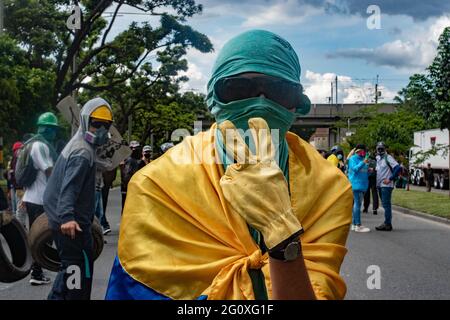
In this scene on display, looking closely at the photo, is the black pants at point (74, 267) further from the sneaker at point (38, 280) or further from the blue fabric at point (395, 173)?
the blue fabric at point (395, 173)

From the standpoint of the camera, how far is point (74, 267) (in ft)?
14.1

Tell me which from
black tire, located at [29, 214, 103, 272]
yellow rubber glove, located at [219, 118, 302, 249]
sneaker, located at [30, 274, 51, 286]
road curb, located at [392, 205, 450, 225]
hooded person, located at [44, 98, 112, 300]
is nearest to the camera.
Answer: yellow rubber glove, located at [219, 118, 302, 249]

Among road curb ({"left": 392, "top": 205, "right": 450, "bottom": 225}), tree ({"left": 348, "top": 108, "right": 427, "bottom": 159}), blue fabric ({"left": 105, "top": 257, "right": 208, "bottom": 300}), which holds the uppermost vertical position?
tree ({"left": 348, "top": 108, "right": 427, "bottom": 159})

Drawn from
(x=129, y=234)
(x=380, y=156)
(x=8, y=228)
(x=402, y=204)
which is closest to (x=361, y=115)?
(x=402, y=204)

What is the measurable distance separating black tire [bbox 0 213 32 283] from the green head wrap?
91.0 inches

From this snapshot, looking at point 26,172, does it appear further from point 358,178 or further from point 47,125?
point 358,178

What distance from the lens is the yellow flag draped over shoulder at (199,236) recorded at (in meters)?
1.72

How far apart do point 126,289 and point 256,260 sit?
0.37m

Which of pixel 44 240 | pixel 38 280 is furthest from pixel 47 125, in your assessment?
pixel 44 240

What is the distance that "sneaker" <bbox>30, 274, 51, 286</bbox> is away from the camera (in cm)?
638

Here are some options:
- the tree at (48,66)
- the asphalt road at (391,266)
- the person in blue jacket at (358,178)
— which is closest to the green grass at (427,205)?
the asphalt road at (391,266)

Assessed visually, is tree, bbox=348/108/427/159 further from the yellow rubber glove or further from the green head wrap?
the yellow rubber glove

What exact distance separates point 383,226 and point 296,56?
33.2 ft

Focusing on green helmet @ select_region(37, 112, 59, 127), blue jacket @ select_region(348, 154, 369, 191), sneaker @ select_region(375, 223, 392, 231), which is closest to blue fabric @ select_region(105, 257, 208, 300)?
green helmet @ select_region(37, 112, 59, 127)
